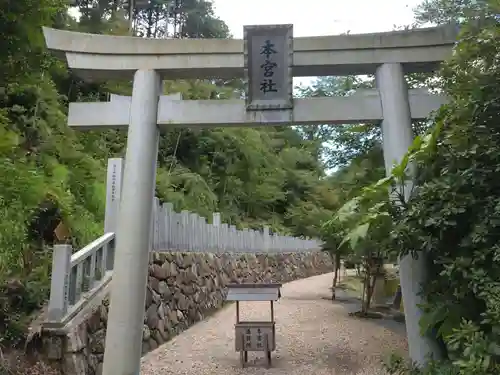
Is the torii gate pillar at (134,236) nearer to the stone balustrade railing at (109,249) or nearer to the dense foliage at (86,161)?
the stone balustrade railing at (109,249)

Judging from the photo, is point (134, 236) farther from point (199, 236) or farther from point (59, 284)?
point (199, 236)

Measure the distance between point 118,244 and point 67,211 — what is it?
2.02 m

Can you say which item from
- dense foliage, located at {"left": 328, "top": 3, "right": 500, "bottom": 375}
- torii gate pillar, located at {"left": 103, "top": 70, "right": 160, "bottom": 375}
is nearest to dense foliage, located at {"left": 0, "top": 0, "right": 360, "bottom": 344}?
torii gate pillar, located at {"left": 103, "top": 70, "right": 160, "bottom": 375}

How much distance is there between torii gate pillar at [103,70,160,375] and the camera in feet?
15.1

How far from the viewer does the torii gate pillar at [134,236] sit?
15.1ft

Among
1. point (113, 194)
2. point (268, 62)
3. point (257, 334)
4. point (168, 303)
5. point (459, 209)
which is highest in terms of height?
point (268, 62)

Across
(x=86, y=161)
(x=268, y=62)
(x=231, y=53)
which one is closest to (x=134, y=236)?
(x=231, y=53)

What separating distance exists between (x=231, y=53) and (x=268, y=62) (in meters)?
0.42

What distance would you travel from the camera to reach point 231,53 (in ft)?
16.6

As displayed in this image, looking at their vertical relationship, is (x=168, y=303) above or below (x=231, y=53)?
below

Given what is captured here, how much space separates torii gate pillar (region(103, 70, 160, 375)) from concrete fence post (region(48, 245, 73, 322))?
0.51 metres

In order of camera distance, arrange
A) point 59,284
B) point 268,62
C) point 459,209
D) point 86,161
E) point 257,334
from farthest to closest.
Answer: point 86,161 → point 257,334 → point 268,62 → point 59,284 → point 459,209

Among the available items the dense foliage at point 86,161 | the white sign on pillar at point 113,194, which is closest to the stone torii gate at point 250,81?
the dense foliage at point 86,161

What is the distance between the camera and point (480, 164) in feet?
12.4
